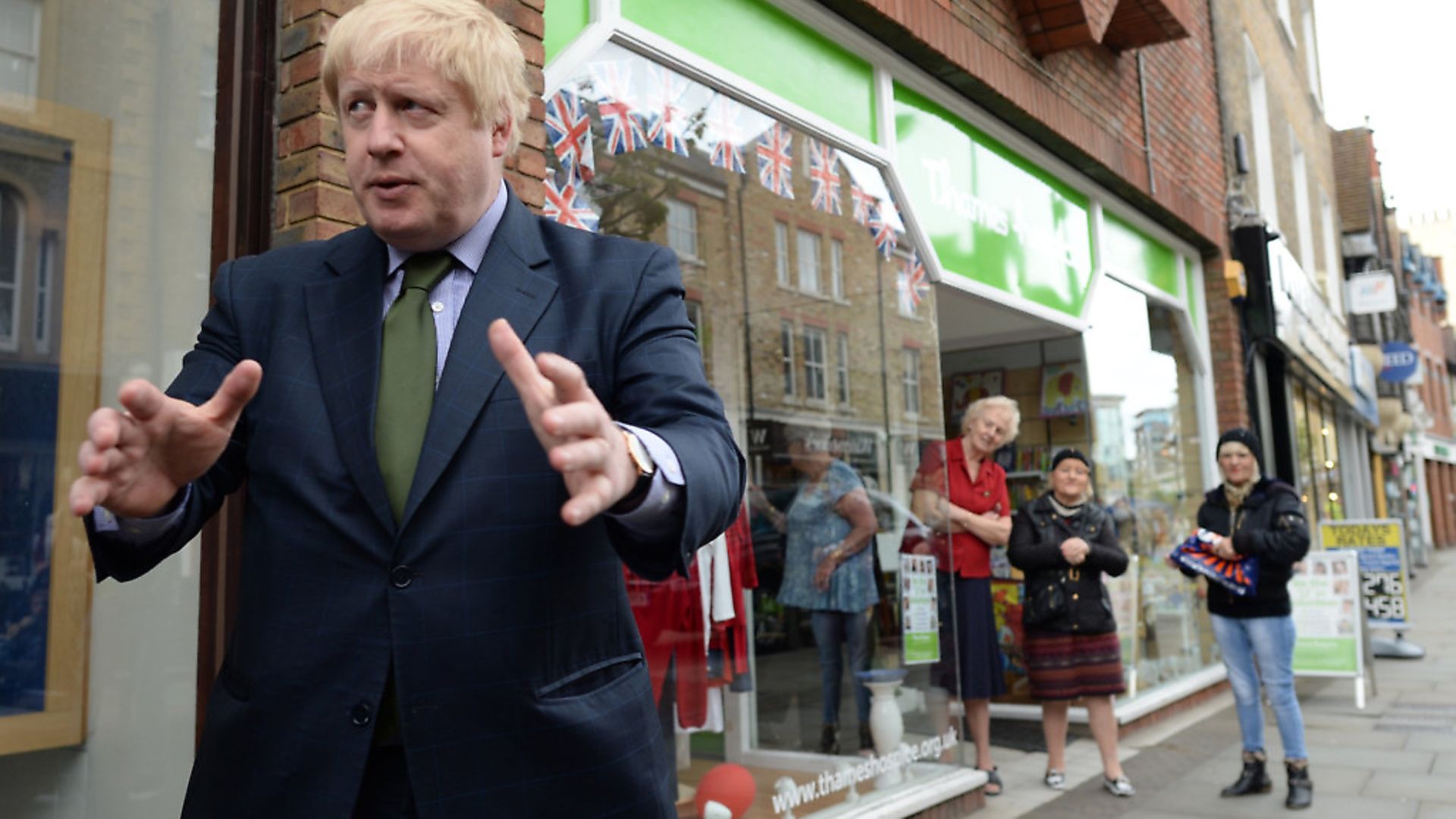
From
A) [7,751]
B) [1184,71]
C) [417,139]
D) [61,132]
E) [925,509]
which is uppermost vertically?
[1184,71]

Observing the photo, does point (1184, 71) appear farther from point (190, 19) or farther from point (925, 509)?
point (190, 19)

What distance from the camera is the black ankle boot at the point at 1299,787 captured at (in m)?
5.37

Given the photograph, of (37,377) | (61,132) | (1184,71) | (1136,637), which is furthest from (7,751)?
(1184,71)

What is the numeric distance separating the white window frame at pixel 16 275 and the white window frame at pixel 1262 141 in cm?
1230

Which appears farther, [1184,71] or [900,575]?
[1184,71]

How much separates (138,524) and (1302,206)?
56.0 feet

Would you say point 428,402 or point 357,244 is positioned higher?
point 357,244

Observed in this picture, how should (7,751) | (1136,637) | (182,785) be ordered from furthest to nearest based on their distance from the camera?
1. (1136,637)
2. (182,785)
3. (7,751)

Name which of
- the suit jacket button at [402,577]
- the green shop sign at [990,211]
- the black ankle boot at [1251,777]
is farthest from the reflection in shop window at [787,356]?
the suit jacket button at [402,577]

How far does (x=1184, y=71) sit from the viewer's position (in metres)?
9.52

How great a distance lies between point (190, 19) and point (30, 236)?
73 centimetres

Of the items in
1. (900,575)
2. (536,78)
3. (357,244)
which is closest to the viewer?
(357,244)

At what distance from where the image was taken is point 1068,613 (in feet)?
19.1

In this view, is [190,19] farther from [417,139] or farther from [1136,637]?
[1136,637]
